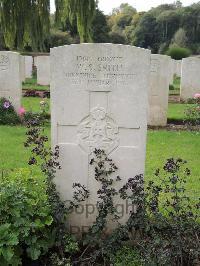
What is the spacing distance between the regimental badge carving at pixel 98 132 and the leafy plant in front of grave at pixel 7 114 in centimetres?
587

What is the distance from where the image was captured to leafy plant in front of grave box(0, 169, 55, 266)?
3.00m

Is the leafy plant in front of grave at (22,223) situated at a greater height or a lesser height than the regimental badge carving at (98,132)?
lesser

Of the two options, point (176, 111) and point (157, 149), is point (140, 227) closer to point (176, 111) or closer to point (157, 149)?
point (157, 149)

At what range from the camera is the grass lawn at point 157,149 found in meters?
6.01

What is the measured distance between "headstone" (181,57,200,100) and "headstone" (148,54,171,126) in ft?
13.7

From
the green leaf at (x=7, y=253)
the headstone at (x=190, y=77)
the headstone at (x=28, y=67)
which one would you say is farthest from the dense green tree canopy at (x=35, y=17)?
the headstone at (x=28, y=67)

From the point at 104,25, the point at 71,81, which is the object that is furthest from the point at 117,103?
the point at 104,25

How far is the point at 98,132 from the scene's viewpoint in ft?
12.2

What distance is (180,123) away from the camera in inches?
399

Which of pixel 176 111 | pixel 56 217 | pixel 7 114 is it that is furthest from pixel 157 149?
pixel 176 111

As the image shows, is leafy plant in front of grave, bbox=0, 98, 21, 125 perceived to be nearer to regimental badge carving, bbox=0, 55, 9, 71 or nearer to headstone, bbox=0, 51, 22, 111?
headstone, bbox=0, 51, 22, 111

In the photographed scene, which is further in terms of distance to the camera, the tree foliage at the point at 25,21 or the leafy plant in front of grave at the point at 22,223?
the tree foliage at the point at 25,21

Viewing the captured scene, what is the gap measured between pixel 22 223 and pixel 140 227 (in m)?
0.99

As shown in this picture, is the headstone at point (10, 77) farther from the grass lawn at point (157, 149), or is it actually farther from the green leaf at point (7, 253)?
the green leaf at point (7, 253)
